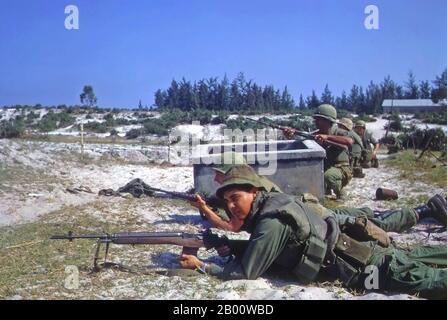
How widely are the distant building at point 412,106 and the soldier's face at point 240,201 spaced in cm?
4335

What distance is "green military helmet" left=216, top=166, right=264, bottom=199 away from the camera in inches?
181

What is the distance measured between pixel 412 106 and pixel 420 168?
4000 cm

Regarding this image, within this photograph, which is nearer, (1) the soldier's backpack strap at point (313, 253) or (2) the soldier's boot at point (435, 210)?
(1) the soldier's backpack strap at point (313, 253)

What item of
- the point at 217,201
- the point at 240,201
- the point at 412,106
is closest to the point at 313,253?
the point at 240,201

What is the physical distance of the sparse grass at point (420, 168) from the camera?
10.7 meters

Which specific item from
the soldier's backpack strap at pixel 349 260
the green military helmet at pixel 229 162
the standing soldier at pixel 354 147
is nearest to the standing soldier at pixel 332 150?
the standing soldier at pixel 354 147

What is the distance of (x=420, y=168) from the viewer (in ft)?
40.5

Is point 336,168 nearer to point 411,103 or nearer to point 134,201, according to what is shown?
point 134,201

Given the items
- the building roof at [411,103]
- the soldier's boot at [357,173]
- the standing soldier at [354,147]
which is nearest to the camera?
the standing soldier at [354,147]

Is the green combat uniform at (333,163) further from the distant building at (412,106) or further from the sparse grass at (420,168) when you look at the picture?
the distant building at (412,106)

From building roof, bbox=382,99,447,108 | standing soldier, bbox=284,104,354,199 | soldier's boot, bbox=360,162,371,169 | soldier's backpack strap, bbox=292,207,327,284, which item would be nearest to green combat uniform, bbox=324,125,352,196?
standing soldier, bbox=284,104,354,199

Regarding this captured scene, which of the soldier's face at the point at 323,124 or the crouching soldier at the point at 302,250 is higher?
the soldier's face at the point at 323,124

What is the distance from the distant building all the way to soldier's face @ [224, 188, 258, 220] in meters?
A: 43.3
